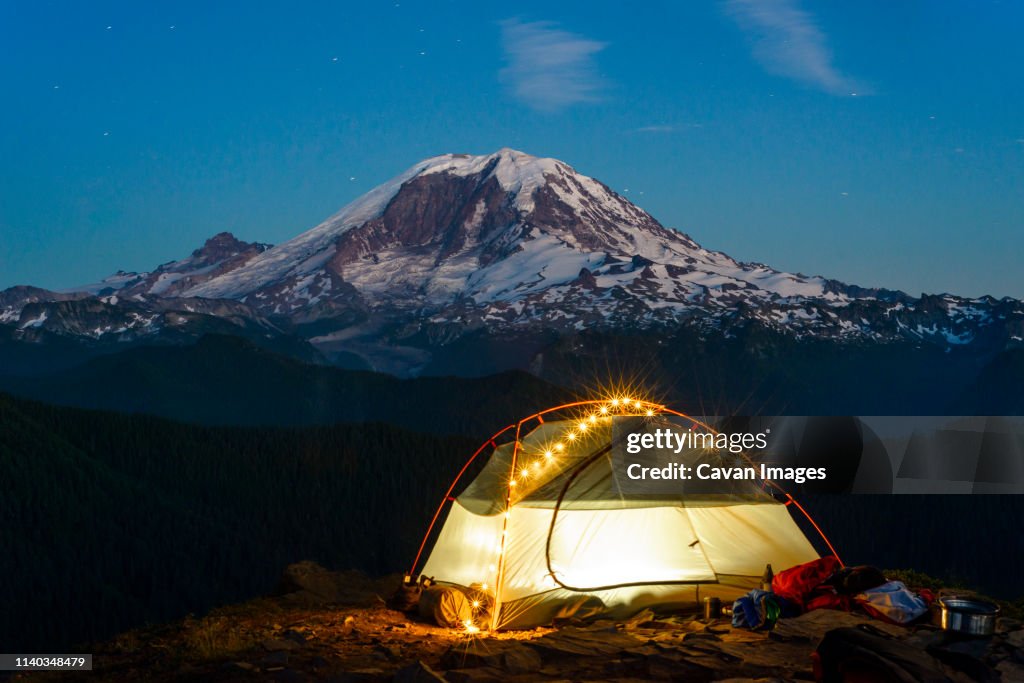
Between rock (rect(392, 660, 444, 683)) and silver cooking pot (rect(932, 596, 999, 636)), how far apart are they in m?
6.83

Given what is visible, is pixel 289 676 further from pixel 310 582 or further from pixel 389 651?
pixel 310 582

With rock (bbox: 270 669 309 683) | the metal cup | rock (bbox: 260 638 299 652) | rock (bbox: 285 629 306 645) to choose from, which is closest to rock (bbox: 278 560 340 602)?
rock (bbox: 285 629 306 645)

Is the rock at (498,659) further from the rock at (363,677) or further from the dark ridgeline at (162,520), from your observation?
the dark ridgeline at (162,520)

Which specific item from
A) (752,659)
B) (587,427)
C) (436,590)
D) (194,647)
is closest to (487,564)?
(436,590)

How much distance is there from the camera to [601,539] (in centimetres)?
1944

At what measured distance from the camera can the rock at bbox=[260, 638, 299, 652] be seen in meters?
15.9

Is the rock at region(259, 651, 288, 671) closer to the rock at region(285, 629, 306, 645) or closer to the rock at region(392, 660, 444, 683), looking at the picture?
the rock at region(285, 629, 306, 645)

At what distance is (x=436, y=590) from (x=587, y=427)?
475cm

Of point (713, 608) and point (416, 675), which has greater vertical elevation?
point (713, 608)

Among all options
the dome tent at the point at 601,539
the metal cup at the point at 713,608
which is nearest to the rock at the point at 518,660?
the metal cup at the point at 713,608

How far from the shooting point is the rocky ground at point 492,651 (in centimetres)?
1327

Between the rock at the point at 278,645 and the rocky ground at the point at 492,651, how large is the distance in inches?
0.8

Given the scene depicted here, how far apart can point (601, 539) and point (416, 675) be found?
7344 millimetres

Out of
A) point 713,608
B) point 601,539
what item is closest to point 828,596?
point 713,608
